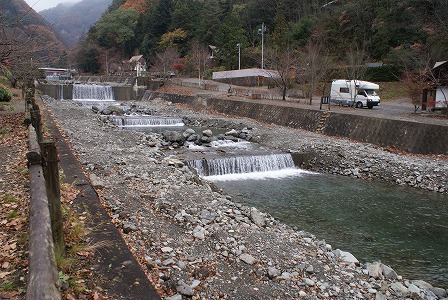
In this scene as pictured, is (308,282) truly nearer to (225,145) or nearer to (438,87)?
(225,145)

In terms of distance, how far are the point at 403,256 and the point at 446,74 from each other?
15.9 meters

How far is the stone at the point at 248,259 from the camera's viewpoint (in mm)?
5133

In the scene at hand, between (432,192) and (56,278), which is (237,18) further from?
(56,278)

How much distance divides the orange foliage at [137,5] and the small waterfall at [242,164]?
65369mm

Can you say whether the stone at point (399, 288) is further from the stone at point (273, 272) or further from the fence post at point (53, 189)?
the fence post at point (53, 189)

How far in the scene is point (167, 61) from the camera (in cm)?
4938

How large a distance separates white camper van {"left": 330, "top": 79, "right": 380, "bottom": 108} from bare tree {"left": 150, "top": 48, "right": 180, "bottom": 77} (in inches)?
1072

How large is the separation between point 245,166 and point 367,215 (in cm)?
539

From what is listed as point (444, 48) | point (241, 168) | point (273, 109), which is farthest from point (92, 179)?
point (444, 48)

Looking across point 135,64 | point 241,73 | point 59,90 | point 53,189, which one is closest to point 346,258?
point 53,189

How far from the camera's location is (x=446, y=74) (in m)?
19.0

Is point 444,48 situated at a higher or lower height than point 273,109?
higher

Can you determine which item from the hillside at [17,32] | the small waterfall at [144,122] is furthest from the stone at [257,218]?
the small waterfall at [144,122]

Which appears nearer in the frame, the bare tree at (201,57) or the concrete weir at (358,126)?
the concrete weir at (358,126)
